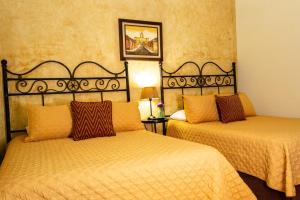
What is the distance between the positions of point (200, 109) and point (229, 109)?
1.06ft

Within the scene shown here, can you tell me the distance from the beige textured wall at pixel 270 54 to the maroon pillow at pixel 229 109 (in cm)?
70

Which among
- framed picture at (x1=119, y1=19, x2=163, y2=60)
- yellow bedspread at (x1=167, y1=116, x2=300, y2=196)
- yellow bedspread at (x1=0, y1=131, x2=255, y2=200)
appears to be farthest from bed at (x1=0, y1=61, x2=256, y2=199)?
framed picture at (x1=119, y1=19, x2=163, y2=60)

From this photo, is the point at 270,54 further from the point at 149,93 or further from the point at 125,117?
the point at 125,117

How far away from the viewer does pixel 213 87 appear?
378 centimetres

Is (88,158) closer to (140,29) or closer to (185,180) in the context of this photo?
(185,180)

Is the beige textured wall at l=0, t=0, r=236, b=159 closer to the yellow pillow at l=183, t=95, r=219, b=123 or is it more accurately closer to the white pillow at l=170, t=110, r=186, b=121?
the white pillow at l=170, t=110, r=186, b=121

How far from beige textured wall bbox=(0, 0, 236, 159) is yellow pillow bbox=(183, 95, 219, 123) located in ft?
1.83

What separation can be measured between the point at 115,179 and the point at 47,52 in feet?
6.13

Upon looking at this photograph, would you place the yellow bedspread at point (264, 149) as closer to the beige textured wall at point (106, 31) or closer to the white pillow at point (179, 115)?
the white pillow at point (179, 115)

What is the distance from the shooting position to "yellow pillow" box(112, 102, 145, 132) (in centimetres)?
254

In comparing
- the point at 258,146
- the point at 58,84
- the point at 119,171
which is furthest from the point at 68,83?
the point at 258,146

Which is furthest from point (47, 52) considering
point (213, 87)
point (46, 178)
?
point (213, 87)

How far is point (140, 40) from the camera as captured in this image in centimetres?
322

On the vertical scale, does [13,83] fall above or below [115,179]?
above
